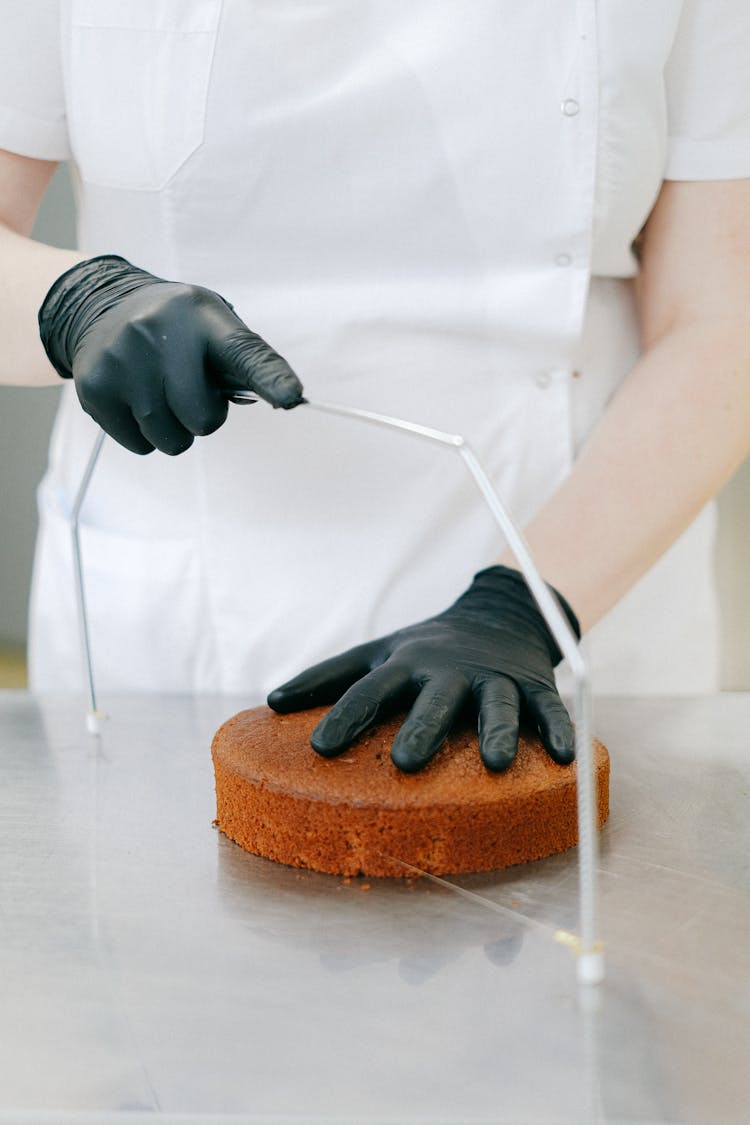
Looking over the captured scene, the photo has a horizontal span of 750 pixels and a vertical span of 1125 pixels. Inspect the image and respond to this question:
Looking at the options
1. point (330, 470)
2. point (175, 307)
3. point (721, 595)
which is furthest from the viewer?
point (721, 595)

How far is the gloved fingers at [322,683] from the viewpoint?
1.02 meters

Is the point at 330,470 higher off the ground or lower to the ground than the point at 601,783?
higher

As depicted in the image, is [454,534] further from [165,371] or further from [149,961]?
[149,961]

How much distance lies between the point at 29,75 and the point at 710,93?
0.77 m

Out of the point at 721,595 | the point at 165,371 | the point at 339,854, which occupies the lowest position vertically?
the point at 721,595

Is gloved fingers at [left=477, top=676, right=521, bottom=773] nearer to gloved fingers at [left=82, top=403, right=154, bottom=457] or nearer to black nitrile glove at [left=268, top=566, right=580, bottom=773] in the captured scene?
black nitrile glove at [left=268, top=566, right=580, bottom=773]

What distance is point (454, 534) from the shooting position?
139 cm

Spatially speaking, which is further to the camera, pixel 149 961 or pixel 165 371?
pixel 165 371

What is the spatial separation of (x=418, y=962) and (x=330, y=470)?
72 cm

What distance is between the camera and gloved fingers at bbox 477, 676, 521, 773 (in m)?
0.87

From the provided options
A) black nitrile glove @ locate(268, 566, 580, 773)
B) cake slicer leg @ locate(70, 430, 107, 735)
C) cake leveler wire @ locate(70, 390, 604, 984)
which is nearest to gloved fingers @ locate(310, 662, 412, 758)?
black nitrile glove @ locate(268, 566, 580, 773)

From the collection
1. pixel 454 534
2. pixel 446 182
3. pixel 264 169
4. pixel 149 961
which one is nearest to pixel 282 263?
pixel 264 169

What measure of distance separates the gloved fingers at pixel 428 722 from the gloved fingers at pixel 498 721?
0.02 metres

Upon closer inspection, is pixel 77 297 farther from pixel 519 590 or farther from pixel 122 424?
pixel 519 590
